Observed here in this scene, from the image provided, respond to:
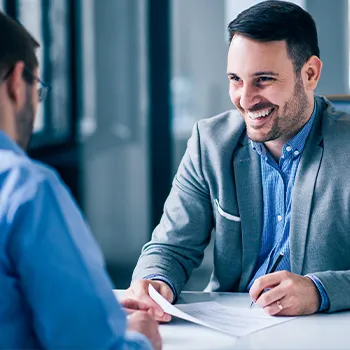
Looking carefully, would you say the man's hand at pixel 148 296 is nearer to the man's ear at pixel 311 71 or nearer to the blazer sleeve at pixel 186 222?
the blazer sleeve at pixel 186 222

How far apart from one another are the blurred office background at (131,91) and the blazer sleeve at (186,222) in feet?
8.05

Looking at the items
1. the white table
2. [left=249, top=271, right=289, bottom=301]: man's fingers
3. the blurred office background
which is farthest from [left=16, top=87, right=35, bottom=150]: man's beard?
the blurred office background

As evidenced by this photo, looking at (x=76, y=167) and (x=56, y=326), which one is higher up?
(x=56, y=326)

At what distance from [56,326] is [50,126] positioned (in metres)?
3.60

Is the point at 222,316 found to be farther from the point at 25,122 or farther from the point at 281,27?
the point at 281,27

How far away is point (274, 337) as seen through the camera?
4.03ft

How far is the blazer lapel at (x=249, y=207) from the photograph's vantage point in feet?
5.59

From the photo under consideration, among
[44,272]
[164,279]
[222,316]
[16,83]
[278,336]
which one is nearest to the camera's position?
[44,272]

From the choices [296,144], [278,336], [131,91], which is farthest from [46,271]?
[131,91]

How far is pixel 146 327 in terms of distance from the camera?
1.10 meters

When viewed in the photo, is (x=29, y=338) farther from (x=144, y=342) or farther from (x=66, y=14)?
(x=66, y=14)

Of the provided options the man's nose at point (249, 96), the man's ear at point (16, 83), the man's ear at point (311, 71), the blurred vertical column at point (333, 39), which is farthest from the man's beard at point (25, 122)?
the blurred vertical column at point (333, 39)

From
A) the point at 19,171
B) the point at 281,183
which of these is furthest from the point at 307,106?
the point at 19,171

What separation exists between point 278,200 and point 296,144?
6.4 inches
